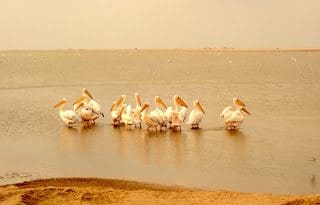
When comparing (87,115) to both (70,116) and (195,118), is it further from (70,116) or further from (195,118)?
(195,118)

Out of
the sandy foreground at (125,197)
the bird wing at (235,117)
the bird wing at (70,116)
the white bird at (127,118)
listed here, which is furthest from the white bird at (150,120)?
the sandy foreground at (125,197)

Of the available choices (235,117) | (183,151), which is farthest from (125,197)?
(235,117)

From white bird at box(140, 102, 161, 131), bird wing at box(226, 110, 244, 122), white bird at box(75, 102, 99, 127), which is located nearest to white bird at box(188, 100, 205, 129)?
bird wing at box(226, 110, 244, 122)

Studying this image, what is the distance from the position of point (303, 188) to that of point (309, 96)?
14911 millimetres

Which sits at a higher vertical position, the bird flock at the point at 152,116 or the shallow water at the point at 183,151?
the bird flock at the point at 152,116

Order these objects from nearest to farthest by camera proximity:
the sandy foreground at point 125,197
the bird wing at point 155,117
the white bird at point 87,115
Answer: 1. the sandy foreground at point 125,197
2. the bird wing at point 155,117
3. the white bird at point 87,115

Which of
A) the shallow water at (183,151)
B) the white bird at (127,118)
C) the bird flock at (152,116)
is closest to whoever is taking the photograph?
the shallow water at (183,151)

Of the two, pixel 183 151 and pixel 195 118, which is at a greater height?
pixel 195 118

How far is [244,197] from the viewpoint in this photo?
24.6 feet

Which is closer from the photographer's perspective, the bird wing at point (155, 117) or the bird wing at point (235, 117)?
the bird wing at point (155, 117)

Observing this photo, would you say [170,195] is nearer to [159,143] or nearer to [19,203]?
[19,203]

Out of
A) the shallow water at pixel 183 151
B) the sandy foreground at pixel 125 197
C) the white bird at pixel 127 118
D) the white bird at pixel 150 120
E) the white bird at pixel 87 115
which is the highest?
the white bird at pixel 87 115

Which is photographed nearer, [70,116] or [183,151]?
[183,151]

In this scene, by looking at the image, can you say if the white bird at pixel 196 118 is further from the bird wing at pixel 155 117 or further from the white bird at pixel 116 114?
the white bird at pixel 116 114
